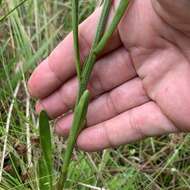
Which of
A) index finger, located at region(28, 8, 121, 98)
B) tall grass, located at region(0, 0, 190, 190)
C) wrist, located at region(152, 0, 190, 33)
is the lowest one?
tall grass, located at region(0, 0, 190, 190)

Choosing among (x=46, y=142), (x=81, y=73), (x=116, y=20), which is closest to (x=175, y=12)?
(x=116, y=20)

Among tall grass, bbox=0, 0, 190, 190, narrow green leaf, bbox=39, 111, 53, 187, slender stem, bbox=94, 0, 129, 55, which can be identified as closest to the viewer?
slender stem, bbox=94, 0, 129, 55

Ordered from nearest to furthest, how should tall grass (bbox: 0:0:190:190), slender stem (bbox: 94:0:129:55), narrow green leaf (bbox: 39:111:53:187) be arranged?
1. slender stem (bbox: 94:0:129:55)
2. narrow green leaf (bbox: 39:111:53:187)
3. tall grass (bbox: 0:0:190:190)

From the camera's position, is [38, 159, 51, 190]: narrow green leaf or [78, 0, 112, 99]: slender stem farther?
[38, 159, 51, 190]: narrow green leaf

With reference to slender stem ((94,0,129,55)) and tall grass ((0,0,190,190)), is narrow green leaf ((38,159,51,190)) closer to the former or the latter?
tall grass ((0,0,190,190))

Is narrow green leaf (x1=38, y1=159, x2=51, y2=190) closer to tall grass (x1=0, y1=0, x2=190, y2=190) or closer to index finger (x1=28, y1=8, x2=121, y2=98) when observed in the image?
tall grass (x1=0, y1=0, x2=190, y2=190)

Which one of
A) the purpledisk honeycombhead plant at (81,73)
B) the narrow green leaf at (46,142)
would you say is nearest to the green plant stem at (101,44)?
the purpledisk honeycombhead plant at (81,73)

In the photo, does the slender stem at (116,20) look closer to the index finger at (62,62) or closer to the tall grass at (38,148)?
the index finger at (62,62)

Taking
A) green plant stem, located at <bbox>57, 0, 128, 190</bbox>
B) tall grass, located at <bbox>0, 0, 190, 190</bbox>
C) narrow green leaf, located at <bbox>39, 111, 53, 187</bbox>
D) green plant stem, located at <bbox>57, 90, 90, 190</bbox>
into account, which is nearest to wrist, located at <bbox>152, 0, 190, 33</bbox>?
green plant stem, located at <bbox>57, 0, 128, 190</bbox>

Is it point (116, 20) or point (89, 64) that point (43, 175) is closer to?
point (89, 64)

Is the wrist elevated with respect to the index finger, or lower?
elevated
